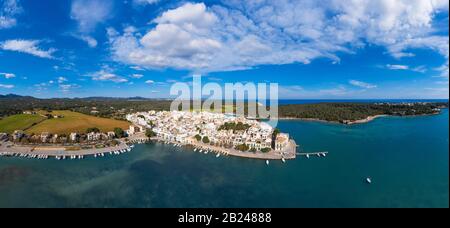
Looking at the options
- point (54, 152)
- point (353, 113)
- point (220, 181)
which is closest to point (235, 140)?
point (220, 181)

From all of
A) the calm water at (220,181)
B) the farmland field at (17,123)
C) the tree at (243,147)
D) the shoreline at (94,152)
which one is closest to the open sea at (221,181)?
the calm water at (220,181)

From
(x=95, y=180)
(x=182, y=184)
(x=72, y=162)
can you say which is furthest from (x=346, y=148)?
(x=72, y=162)

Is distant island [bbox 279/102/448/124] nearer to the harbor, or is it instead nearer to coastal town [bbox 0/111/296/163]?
coastal town [bbox 0/111/296/163]

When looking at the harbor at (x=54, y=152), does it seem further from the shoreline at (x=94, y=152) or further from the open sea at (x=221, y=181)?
the open sea at (x=221, y=181)

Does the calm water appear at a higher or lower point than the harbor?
lower

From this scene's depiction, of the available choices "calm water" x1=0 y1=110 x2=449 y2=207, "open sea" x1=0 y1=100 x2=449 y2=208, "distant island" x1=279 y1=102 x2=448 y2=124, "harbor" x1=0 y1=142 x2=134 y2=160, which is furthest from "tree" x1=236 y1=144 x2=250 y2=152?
"distant island" x1=279 y1=102 x2=448 y2=124

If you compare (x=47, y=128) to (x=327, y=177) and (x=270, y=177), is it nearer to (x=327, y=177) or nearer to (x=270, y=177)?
(x=270, y=177)
